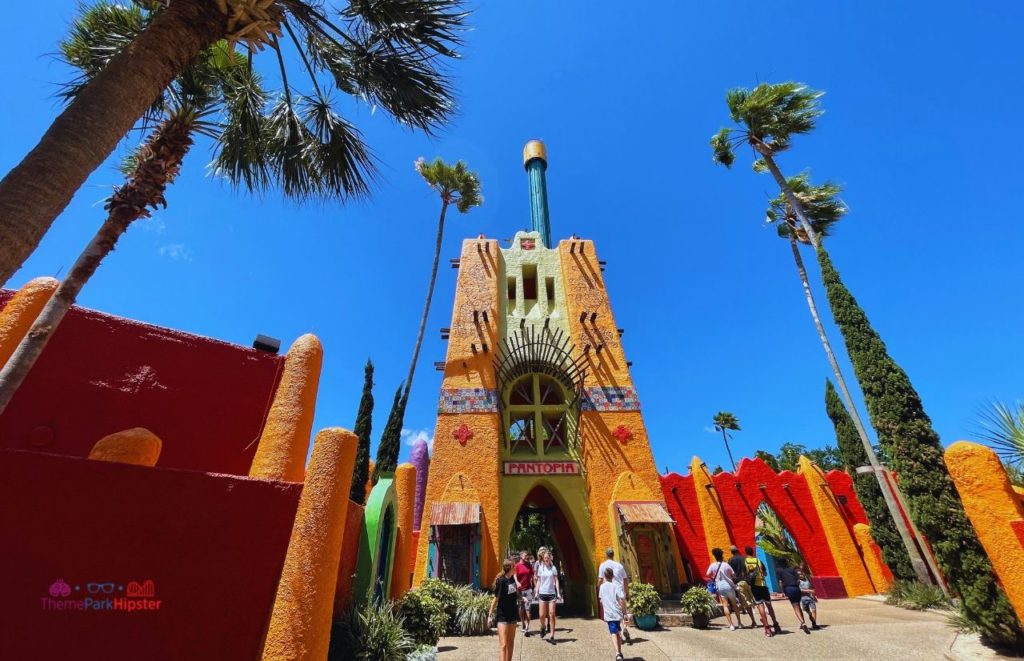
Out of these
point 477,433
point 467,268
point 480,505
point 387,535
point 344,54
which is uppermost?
point 467,268

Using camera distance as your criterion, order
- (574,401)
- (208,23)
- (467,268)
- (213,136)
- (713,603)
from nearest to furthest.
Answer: (208,23) → (213,136) → (713,603) → (574,401) → (467,268)

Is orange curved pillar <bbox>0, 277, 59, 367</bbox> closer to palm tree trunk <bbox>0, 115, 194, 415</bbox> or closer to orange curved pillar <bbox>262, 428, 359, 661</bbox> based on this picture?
palm tree trunk <bbox>0, 115, 194, 415</bbox>

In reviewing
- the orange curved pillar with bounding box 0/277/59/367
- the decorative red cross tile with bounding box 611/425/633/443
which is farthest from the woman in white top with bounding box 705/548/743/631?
the orange curved pillar with bounding box 0/277/59/367

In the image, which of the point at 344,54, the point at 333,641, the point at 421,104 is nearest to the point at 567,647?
the point at 333,641

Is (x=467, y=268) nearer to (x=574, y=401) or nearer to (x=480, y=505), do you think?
(x=574, y=401)

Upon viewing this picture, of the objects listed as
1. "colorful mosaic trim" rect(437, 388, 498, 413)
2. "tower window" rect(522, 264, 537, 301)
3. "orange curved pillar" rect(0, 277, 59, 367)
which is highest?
"tower window" rect(522, 264, 537, 301)

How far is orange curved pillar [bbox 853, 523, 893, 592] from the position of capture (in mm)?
14164

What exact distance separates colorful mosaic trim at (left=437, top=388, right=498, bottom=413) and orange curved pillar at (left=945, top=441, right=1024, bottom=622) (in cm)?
1045

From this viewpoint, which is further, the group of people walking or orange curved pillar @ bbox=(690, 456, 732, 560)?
Answer: orange curved pillar @ bbox=(690, 456, 732, 560)

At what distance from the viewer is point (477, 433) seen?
548 inches

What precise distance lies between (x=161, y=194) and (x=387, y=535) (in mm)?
6482

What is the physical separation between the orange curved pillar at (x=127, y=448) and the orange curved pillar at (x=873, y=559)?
1836cm

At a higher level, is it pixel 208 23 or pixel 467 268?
pixel 467 268

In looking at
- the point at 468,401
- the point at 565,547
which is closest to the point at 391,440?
the point at 468,401
